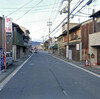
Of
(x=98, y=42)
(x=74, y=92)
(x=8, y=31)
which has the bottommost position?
(x=74, y=92)

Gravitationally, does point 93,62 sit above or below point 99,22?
below

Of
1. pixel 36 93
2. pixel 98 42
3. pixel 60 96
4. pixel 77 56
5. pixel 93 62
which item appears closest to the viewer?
pixel 60 96

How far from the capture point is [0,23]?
18.8m

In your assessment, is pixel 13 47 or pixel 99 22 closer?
pixel 99 22

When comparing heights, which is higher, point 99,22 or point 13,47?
point 99,22

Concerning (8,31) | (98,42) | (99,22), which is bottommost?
(98,42)

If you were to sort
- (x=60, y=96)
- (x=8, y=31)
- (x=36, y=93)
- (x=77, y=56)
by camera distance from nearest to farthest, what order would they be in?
(x=60, y=96) < (x=36, y=93) < (x=8, y=31) < (x=77, y=56)

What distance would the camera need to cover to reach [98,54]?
14.8 metres

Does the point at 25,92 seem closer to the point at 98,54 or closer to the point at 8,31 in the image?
the point at 8,31

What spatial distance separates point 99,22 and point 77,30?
8.34 meters

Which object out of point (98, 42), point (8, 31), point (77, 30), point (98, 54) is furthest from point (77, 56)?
point (8, 31)

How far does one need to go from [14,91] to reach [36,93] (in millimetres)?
1081

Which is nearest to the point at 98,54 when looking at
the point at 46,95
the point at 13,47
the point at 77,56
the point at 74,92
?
the point at 77,56

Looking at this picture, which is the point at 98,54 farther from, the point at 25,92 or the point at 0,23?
the point at 0,23
